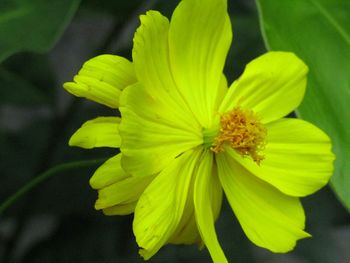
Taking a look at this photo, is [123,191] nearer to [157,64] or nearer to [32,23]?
[157,64]

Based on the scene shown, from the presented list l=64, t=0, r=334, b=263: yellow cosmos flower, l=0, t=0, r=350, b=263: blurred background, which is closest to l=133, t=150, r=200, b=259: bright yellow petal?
l=64, t=0, r=334, b=263: yellow cosmos flower

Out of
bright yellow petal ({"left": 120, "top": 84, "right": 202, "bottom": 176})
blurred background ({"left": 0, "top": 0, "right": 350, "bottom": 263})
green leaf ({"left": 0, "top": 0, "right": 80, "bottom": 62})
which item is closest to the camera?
bright yellow petal ({"left": 120, "top": 84, "right": 202, "bottom": 176})

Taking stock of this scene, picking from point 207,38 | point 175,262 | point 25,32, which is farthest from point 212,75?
point 175,262

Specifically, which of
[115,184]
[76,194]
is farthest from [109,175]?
[76,194]

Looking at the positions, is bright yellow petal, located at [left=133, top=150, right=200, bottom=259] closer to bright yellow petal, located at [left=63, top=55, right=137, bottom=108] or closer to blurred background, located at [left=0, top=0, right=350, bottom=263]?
bright yellow petal, located at [left=63, top=55, right=137, bottom=108]

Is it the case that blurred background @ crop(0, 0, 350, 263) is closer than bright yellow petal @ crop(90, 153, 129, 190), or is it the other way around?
bright yellow petal @ crop(90, 153, 129, 190)

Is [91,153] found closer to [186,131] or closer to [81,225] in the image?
[81,225]

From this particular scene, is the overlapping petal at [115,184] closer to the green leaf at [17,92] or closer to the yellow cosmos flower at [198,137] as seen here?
the yellow cosmos flower at [198,137]
